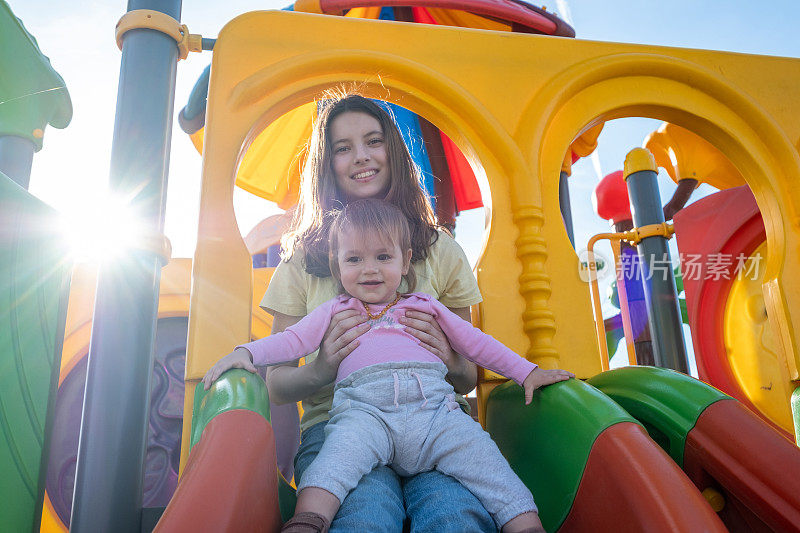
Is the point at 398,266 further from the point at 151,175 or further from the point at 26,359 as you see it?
the point at 26,359

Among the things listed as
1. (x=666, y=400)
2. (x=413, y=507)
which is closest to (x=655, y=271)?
(x=666, y=400)

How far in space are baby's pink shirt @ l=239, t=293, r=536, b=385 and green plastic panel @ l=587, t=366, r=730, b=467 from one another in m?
0.31

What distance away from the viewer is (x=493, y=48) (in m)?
2.21

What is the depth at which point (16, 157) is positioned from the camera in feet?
8.94

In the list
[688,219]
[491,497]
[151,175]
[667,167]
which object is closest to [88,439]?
[151,175]

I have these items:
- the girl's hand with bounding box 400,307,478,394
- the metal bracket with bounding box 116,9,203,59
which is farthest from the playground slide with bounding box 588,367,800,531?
the metal bracket with bounding box 116,9,203,59

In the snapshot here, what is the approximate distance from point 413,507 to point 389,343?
0.42m

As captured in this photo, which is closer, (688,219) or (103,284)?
(103,284)

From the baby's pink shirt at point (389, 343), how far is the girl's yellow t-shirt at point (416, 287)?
0.65ft

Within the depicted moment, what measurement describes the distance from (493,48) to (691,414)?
59.3 inches

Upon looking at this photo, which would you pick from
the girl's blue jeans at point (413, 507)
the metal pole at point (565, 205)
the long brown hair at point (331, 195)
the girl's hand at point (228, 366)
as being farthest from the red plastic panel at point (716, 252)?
the girl's hand at point (228, 366)

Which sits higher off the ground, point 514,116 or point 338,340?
point 514,116

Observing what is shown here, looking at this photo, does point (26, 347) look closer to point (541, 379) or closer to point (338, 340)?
point (338, 340)

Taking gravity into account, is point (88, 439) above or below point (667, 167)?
below
